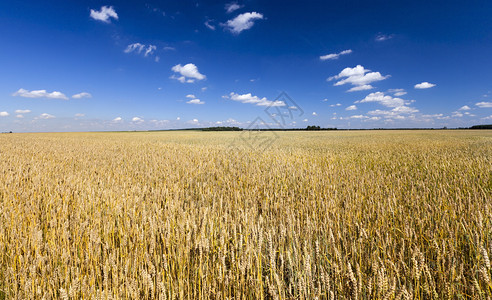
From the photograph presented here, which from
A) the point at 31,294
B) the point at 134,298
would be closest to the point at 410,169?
the point at 134,298

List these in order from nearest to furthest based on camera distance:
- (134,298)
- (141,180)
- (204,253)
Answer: (134,298), (204,253), (141,180)

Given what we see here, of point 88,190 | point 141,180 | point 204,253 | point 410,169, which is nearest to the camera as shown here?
point 204,253

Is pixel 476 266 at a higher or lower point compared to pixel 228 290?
higher

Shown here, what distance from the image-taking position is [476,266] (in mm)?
1721

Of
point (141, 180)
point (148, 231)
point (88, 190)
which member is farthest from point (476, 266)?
point (141, 180)

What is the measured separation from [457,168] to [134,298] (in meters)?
7.04

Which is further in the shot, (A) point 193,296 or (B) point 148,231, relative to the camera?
(B) point 148,231

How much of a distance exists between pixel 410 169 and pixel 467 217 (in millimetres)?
3725

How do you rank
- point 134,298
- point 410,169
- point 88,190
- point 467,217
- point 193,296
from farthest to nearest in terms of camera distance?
point 410,169, point 88,190, point 467,217, point 193,296, point 134,298

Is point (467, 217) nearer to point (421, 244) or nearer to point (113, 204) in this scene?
point (421, 244)

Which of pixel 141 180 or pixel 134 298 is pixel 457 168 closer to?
pixel 134 298

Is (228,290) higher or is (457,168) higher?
(457,168)

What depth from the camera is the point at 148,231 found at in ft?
7.96

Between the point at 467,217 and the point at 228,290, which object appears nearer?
the point at 228,290
